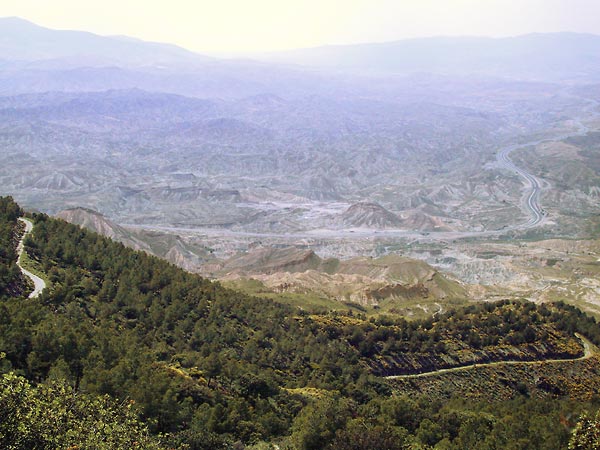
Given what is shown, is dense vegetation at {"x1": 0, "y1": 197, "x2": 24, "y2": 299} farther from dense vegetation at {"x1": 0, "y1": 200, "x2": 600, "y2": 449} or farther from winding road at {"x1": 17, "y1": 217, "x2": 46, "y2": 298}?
dense vegetation at {"x1": 0, "y1": 200, "x2": 600, "y2": 449}

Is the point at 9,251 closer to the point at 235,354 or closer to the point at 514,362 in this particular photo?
the point at 235,354

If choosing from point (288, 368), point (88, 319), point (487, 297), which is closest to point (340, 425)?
point (288, 368)

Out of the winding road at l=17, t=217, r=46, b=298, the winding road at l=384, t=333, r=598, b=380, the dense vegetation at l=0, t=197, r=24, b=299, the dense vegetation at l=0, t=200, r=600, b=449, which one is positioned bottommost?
the winding road at l=384, t=333, r=598, b=380

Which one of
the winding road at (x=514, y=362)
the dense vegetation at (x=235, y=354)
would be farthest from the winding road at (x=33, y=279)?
the winding road at (x=514, y=362)

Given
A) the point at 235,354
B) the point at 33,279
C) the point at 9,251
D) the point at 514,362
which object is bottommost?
the point at 514,362

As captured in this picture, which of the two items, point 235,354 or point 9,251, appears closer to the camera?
point 235,354

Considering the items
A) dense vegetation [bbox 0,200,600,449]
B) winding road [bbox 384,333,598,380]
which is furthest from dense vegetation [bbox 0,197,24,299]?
winding road [bbox 384,333,598,380]

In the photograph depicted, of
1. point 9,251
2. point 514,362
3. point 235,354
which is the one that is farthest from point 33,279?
point 514,362

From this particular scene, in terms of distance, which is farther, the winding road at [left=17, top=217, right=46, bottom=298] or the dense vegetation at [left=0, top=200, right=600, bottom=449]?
A: the winding road at [left=17, top=217, right=46, bottom=298]

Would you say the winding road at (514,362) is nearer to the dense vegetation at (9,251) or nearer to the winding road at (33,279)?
the winding road at (33,279)

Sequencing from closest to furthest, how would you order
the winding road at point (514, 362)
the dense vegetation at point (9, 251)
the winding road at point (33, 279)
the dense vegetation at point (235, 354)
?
1. the dense vegetation at point (235, 354)
2. the dense vegetation at point (9, 251)
3. the winding road at point (33, 279)
4. the winding road at point (514, 362)
